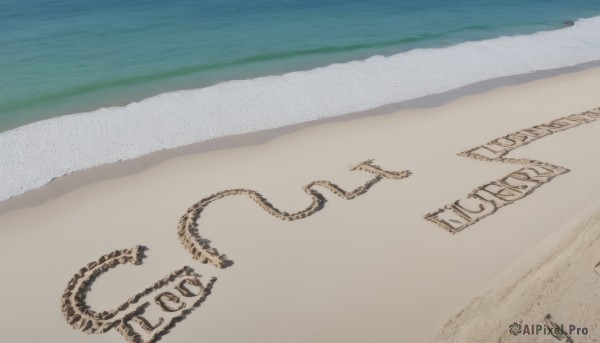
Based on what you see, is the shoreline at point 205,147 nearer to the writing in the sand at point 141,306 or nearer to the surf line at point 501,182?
the writing in the sand at point 141,306

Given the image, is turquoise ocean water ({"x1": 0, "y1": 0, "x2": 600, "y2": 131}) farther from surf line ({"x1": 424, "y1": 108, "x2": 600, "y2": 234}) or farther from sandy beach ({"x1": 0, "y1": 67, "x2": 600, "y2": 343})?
surf line ({"x1": 424, "y1": 108, "x2": 600, "y2": 234})

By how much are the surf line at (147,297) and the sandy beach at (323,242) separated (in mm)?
20

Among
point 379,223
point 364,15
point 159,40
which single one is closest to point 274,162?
point 379,223

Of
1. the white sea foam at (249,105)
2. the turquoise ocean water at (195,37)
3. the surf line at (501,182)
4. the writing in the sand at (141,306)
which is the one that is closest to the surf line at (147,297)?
the writing in the sand at (141,306)

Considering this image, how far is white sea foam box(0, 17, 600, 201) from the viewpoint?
9203 millimetres

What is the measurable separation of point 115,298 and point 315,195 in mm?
3357

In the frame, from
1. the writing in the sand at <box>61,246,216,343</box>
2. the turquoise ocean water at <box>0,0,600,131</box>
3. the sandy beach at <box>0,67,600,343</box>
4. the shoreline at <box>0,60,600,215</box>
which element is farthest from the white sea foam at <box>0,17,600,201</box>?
the writing in the sand at <box>61,246,216,343</box>

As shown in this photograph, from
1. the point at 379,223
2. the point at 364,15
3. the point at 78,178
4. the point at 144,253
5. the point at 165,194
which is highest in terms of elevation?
the point at 364,15

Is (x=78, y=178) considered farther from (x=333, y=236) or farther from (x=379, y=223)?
(x=379, y=223)

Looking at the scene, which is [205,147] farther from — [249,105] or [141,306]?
[141,306]

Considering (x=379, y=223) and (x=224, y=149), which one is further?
(x=224, y=149)

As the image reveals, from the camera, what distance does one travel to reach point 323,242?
666cm

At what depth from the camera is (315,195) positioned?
763 cm

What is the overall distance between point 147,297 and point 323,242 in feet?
8.05
